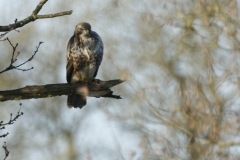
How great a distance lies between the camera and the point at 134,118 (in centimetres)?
1329

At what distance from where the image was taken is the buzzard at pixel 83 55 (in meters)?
8.46

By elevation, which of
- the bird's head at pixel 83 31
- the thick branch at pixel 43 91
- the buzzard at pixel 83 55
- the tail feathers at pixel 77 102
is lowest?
the tail feathers at pixel 77 102

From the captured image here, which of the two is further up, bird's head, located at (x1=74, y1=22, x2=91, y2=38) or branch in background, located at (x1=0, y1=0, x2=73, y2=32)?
branch in background, located at (x1=0, y1=0, x2=73, y2=32)

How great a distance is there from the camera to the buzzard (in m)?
8.46

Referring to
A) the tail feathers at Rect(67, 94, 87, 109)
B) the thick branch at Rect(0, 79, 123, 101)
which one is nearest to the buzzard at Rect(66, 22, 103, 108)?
the tail feathers at Rect(67, 94, 87, 109)

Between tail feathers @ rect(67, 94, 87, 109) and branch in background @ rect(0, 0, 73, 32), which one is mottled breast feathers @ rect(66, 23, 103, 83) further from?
branch in background @ rect(0, 0, 73, 32)

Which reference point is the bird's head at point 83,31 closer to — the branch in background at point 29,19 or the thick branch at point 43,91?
the thick branch at point 43,91

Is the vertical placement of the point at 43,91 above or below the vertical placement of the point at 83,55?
above

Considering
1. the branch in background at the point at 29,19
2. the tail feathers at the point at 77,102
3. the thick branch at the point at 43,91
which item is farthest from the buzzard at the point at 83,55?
the branch in background at the point at 29,19

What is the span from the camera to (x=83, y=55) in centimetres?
853

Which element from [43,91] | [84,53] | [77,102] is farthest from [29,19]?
[84,53]

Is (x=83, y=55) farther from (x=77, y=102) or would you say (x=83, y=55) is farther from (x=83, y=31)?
(x=77, y=102)

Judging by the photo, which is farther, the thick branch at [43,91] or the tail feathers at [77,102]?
the tail feathers at [77,102]

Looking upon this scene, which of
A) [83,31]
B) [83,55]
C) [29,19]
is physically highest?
[29,19]
